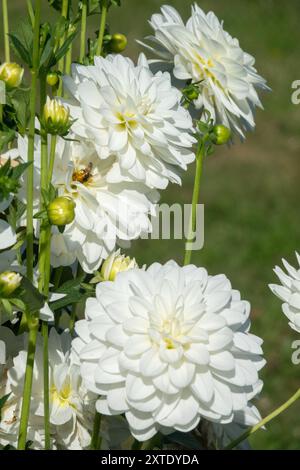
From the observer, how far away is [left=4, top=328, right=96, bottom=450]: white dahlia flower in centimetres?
74

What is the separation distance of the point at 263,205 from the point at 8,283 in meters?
2.29

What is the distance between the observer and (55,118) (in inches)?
25.1

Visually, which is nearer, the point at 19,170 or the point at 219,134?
the point at 19,170

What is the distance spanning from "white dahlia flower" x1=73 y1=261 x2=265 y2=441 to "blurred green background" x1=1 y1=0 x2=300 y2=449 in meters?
1.19

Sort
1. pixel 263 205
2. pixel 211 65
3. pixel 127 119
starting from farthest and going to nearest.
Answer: pixel 263 205 → pixel 211 65 → pixel 127 119

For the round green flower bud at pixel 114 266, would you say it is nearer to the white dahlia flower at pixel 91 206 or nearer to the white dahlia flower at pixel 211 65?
the white dahlia flower at pixel 91 206

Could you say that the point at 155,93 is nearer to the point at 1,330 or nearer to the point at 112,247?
the point at 112,247

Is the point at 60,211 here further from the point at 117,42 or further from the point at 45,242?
the point at 117,42

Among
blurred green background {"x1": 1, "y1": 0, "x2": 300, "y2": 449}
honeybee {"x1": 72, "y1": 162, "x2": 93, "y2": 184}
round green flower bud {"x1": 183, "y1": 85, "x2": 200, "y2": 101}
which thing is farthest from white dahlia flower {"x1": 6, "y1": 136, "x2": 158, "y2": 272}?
blurred green background {"x1": 1, "y1": 0, "x2": 300, "y2": 449}

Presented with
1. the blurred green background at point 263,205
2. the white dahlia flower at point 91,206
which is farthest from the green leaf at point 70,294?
the blurred green background at point 263,205

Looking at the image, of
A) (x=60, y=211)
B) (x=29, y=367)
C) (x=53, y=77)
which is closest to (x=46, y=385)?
(x=29, y=367)

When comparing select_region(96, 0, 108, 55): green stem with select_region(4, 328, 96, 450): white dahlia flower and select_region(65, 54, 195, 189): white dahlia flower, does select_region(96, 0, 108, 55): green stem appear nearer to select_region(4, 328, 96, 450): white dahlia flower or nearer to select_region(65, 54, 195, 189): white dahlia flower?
select_region(65, 54, 195, 189): white dahlia flower

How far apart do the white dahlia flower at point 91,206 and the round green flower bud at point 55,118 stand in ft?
0.18

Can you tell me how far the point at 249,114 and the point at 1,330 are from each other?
32 cm
